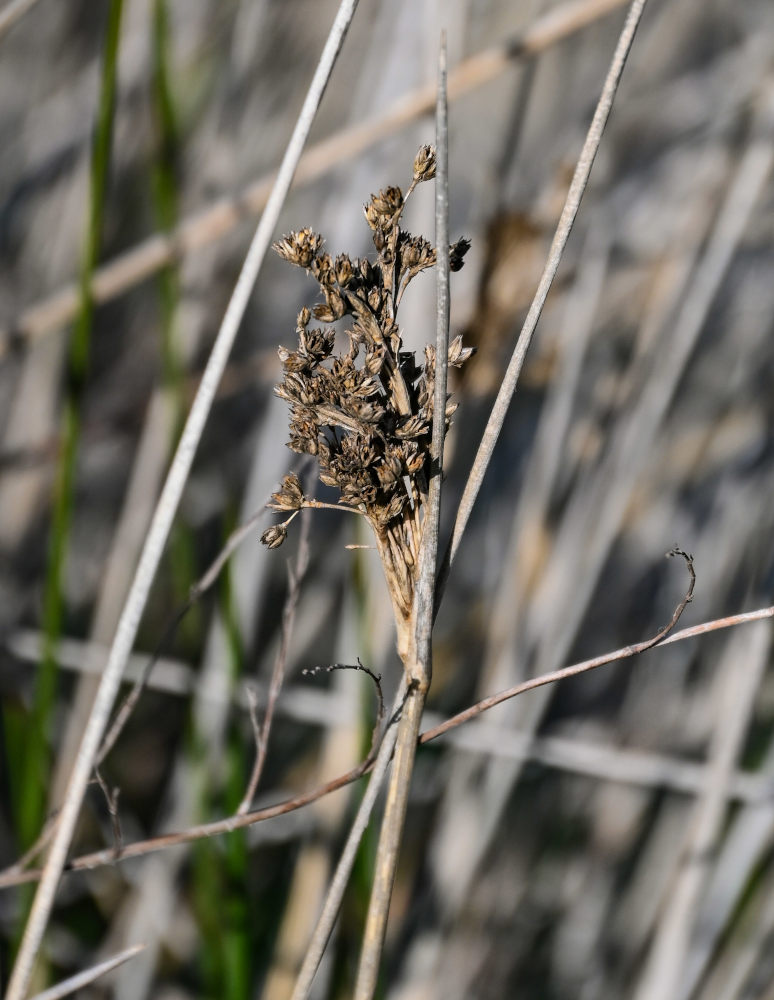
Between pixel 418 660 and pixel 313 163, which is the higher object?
pixel 313 163

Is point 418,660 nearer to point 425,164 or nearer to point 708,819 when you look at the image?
point 425,164

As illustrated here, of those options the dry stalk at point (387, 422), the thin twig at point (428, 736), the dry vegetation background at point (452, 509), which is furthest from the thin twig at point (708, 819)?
the dry stalk at point (387, 422)

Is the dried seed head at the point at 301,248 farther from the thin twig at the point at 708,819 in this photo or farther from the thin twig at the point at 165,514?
the thin twig at the point at 708,819

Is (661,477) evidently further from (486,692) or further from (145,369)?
(145,369)

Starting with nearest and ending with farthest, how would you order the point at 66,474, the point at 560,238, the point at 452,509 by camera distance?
the point at 560,238 → the point at 66,474 → the point at 452,509

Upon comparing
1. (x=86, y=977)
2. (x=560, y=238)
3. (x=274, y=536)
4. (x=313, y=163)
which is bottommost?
(x=86, y=977)

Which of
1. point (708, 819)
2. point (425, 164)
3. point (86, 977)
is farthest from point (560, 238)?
point (708, 819)

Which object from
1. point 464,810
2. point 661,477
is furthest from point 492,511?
point 464,810
